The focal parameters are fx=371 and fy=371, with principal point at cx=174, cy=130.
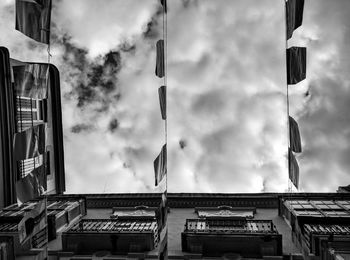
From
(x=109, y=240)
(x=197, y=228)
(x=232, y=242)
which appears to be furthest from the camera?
(x=197, y=228)

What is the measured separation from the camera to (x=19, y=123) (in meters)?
36.2

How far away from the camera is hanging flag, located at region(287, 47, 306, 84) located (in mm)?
20516

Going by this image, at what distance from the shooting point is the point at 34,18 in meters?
19.6

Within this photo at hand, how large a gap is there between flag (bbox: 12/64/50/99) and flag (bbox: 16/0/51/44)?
2086 millimetres

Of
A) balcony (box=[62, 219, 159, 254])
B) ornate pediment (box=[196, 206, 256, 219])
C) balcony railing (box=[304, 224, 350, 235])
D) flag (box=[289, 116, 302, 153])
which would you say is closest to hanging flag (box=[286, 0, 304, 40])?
flag (box=[289, 116, 302, 153])

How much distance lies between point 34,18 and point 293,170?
17.0m

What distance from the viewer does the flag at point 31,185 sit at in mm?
20594

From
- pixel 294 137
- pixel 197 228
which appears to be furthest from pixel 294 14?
pixel 197 228

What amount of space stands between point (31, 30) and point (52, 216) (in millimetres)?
14797

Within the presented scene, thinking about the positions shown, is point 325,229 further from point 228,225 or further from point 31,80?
point 31,80

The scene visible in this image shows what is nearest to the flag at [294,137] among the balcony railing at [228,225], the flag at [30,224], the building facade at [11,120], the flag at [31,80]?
the balcony railing at [228,225]

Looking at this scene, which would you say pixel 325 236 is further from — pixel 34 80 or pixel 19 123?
pixel 19 123

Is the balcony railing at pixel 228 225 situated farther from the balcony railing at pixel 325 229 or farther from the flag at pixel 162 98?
the flag at pixel 162 98

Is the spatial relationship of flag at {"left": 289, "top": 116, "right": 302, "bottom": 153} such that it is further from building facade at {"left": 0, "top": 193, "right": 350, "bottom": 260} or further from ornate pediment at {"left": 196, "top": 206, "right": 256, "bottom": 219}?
ornate pediment at {"left": 196, "top": 206, "right": 256, "bottom": 219}
